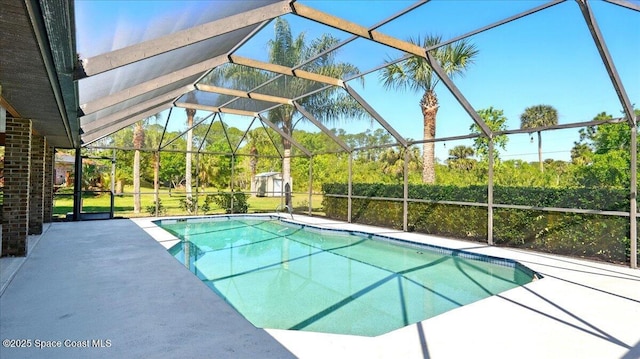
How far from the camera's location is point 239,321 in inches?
124

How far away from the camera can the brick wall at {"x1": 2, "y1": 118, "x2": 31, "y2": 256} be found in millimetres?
5449

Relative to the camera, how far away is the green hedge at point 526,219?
5988mm

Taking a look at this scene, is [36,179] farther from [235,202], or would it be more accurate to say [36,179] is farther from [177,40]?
[235,202]

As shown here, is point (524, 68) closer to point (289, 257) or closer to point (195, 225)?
point (289, 257)

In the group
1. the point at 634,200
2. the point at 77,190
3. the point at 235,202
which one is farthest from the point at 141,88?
the point at 235,202

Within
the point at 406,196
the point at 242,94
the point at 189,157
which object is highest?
the point at 242,94

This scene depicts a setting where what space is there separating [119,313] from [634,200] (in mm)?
7248

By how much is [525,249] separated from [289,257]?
16.0 feet

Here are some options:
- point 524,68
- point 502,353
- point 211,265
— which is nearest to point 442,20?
point 502,353

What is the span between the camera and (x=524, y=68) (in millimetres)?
10945

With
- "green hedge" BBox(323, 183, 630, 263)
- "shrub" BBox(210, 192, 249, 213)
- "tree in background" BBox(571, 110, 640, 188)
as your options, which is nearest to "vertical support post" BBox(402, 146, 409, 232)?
"green hedge" BBox(323, 183, 630, 263)

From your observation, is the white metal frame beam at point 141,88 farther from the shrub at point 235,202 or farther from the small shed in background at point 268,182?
the small shed in background at point 268,182

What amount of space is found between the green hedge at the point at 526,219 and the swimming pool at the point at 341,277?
1417mm

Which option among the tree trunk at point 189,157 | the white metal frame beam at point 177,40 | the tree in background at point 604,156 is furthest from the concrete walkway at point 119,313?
the tree trunk at point 189,157
